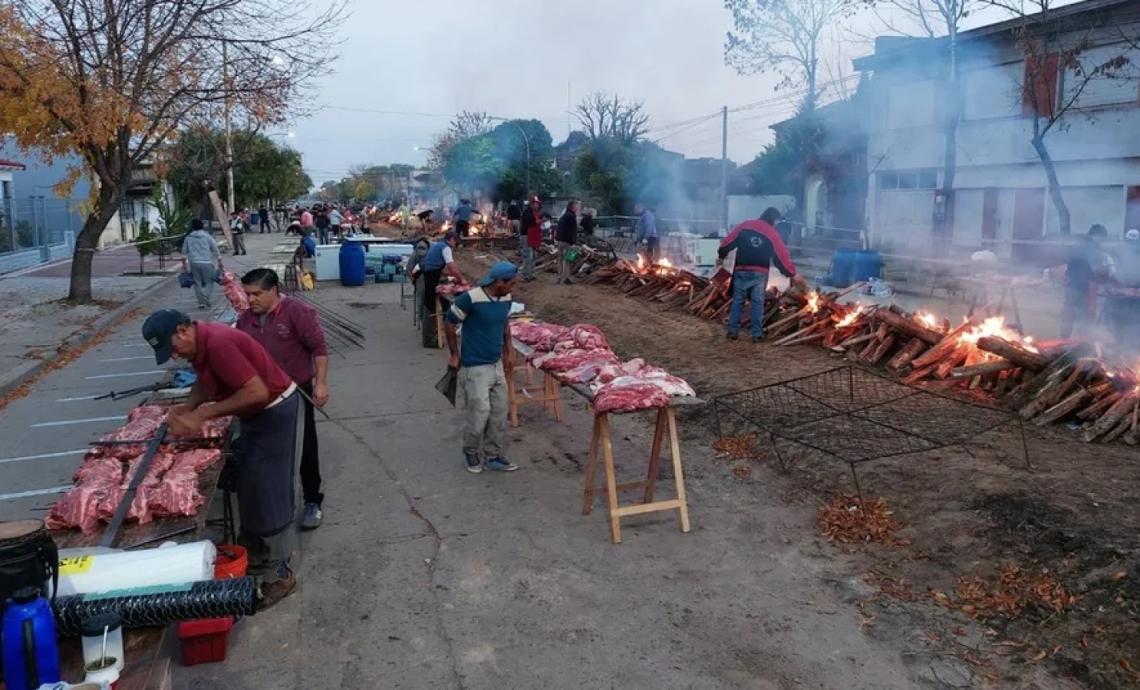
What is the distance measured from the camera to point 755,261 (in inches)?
457

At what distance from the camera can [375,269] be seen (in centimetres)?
2222

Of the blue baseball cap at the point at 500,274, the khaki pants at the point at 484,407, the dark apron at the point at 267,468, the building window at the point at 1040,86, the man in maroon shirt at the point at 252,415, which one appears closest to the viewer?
the man in maroon shirt at the point at 252,415

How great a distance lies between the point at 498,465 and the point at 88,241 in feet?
44.0

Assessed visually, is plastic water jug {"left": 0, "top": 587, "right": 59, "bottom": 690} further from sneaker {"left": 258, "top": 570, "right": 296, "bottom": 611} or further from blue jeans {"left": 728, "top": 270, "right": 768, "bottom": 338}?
blue jeans {"left": 728, "top": 270, "right": 768, "bottom": 338}

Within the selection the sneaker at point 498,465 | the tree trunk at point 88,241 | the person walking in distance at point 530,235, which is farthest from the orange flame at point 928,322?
the tree trunk at point 88,241

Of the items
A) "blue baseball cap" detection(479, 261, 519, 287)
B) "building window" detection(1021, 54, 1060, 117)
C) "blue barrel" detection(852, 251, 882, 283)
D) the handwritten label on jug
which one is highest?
"building window" detection(1021, 54, 1060, 117)

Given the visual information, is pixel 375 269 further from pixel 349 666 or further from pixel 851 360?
pixel 349 666

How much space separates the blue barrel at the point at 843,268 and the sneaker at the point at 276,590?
15413 millimetres

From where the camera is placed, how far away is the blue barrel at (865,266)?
17.7 metres

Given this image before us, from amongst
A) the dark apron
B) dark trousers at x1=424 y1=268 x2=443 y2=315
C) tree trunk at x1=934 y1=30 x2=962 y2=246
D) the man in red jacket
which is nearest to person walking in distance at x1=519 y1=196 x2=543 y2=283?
dark trousers at x1=424 y1=268 x2=443 y2=315

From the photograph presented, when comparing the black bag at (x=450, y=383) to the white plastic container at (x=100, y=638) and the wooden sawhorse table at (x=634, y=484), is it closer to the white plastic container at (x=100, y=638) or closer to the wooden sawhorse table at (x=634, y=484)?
the wooden sawhorse table at (x=634, y=484)

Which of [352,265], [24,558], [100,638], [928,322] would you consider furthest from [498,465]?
[352,265]

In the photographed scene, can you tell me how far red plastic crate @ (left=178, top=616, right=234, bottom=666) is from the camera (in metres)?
4.02

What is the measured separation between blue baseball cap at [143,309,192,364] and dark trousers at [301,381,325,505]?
1703 mm
